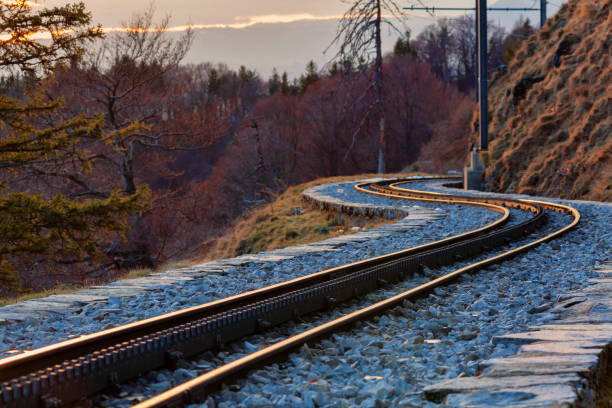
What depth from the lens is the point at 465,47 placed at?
88500 millimetres

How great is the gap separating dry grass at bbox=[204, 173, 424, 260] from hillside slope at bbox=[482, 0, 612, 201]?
6.88 metres

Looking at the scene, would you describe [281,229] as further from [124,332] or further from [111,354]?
[111,354]

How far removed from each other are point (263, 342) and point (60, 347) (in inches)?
59.9

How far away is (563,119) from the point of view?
20.9 metres

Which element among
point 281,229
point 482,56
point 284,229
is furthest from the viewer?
point 482,56

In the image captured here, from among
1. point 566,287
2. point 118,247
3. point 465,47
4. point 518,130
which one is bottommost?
point 118,247

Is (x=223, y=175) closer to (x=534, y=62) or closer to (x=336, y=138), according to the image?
(x=336, y=138)

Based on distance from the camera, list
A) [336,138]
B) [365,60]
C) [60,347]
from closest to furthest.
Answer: [60,347], [365,60], [336,138]

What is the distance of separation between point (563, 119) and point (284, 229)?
10794mm

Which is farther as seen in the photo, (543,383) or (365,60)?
(365,60)

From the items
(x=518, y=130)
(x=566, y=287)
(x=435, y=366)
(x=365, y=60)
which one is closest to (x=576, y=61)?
(x=518, y=130)

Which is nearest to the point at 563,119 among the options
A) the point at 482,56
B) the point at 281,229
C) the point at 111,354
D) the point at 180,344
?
the point at 482,56

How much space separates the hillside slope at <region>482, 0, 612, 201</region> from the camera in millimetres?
18031

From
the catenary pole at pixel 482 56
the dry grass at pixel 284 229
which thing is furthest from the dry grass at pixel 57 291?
the catenary pole at pixel 482 56
